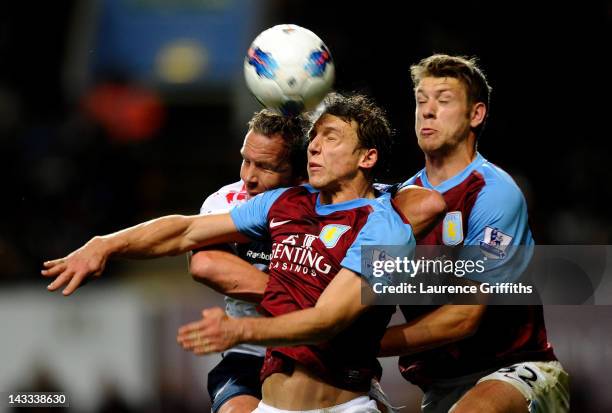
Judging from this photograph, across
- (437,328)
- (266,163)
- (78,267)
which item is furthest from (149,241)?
(437,328)

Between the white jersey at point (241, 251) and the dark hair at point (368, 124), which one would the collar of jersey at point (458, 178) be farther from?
the white jersey at point (241, 251)

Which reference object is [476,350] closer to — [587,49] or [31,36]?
[587,49]

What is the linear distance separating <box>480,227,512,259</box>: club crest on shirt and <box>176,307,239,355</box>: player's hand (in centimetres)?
172

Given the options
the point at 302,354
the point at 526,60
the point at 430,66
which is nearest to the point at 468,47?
the point at 526,60

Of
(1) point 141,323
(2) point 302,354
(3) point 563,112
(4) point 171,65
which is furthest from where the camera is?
(4) point 171,65

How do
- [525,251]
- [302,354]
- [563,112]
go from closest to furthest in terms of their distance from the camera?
[302,354] → [525,251] → [563,112]

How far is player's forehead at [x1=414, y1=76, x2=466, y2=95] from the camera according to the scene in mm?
5445

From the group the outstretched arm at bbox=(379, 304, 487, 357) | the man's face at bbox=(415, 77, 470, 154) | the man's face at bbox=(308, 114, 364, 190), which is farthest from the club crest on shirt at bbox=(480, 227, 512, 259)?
the man's face at bbox=(308, 114, 364, 190)

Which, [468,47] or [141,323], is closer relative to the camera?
[141,323]

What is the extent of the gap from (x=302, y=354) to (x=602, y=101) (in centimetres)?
774

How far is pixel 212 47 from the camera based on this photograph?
578 inches

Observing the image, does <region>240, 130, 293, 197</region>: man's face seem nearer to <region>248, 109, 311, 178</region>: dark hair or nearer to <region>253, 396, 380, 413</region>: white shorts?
<region>248, 109, 311, 178</region>: dark hair

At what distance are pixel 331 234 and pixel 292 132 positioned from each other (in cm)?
86

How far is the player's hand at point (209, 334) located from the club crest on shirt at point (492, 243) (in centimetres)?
172
